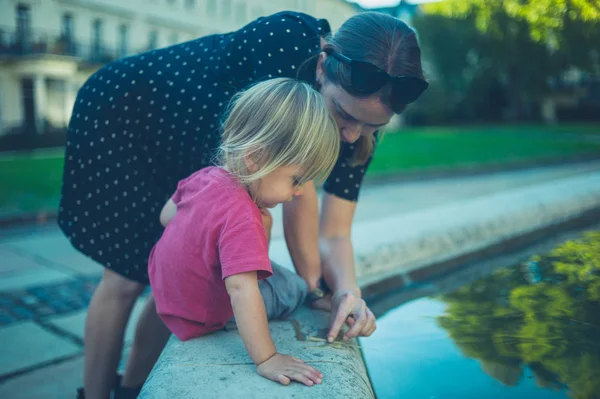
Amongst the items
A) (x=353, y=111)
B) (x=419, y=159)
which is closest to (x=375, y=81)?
(x=353, y=111)

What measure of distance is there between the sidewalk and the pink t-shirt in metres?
0.85

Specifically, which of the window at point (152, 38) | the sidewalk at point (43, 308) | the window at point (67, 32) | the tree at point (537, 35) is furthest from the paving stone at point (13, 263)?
the window at point (152, 38)

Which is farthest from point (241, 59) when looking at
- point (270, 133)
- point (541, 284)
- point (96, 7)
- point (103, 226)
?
point (96, 7)

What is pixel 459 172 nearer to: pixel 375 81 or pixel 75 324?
pixel 75 324

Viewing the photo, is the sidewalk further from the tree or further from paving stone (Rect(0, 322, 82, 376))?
the tree

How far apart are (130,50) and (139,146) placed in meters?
23.6

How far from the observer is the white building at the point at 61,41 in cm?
1855

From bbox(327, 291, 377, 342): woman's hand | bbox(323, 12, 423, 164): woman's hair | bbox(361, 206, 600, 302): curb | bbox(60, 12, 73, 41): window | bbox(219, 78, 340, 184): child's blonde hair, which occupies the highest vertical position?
bbox(323, 12, 423, 164): woman's hair

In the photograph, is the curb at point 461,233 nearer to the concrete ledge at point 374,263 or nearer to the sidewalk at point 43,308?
the concrete ledge at point 374,263

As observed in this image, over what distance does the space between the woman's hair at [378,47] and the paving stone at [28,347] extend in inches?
65.7

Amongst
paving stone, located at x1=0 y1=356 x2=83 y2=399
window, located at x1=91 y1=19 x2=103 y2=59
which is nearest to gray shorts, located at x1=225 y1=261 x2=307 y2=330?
paving stone, located at x1=0 y1=356 x2=83 y2=399

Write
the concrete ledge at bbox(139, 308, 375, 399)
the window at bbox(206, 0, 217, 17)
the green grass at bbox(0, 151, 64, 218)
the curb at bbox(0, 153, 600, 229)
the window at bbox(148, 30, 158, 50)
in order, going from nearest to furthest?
the concrete ledge at bbox(139, 308, 375, 399), the green grass at bbox(0, 151, 64, 218), the curb at bbox(0, 153, 600, 229), the window at bbox(148, 30, 158, 50), the window at bbox(206, 0, 217, 17)

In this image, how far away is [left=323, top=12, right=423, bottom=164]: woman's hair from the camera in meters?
1.44

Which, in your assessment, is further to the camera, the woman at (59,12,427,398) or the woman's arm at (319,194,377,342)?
the woman at (59,12,427,398)
